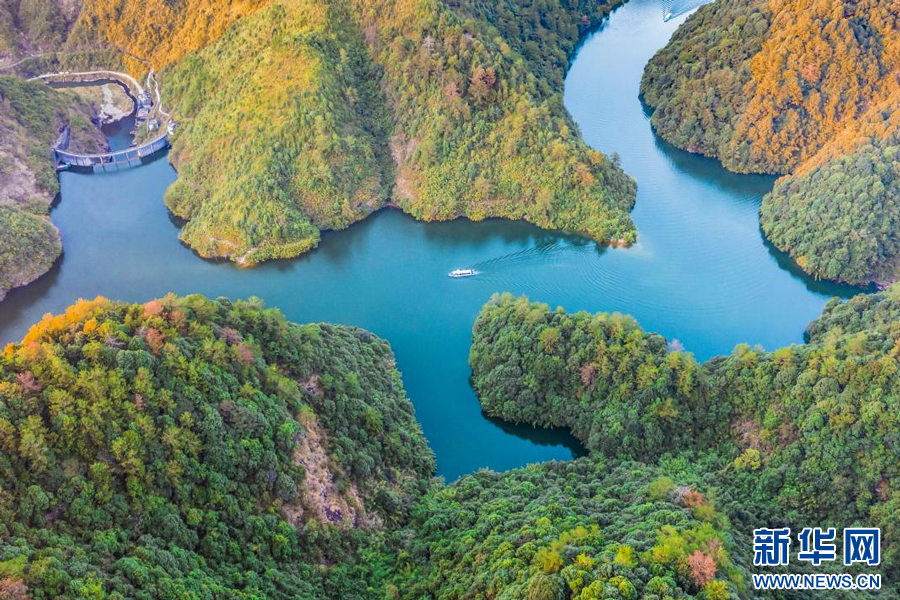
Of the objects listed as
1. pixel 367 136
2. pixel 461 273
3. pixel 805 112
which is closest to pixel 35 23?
pixel 367 136

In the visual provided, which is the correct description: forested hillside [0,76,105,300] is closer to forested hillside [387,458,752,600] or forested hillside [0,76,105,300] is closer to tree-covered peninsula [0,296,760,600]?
tree-covered peninsula [0,296,760,600]

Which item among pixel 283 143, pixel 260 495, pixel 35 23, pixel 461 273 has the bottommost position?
pixel 260 495

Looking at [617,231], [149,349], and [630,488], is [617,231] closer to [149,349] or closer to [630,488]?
[630,488]

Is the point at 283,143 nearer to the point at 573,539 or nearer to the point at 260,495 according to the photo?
the point at 260,495

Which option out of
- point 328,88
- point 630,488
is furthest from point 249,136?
point 630,488

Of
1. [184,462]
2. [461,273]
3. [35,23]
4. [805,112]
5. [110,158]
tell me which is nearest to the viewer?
[184,462]

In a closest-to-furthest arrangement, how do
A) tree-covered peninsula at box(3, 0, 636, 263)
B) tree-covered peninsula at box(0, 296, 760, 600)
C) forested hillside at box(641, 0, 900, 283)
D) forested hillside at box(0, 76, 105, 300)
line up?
tree-covered peninsula at box(0, 296, 760, 600), forested hillside at box(0, 76, 105, 300), forested hillside at box(641, 0, 900, 283), tree-covered peninsula at box(3, 0, 636, 263)

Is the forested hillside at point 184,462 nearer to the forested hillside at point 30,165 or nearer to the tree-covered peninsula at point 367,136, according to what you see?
the tree-covered peninsula at point 367,136

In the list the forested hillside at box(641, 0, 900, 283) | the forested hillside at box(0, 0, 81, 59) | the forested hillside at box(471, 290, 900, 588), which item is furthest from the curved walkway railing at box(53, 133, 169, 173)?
the forested hillside at box(641, 0, 900, 283)
